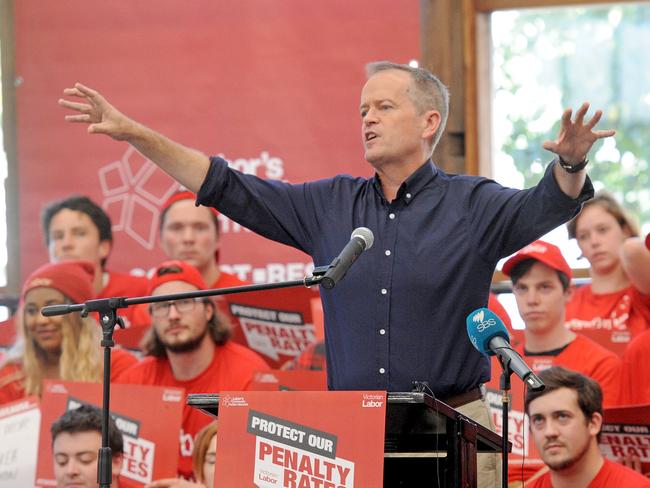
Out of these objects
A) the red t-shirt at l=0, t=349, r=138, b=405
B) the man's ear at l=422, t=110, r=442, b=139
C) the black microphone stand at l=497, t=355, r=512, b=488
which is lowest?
the black microphone stand at l=497, t=355, r=512, b=488

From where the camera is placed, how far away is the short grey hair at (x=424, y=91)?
3254mm

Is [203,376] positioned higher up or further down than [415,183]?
further down

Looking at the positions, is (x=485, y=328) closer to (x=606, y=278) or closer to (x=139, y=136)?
(x=139, y=136)

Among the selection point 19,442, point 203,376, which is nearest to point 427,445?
point 19,442

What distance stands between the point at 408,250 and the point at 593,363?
1.62 metres

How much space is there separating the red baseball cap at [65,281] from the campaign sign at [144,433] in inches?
34.4

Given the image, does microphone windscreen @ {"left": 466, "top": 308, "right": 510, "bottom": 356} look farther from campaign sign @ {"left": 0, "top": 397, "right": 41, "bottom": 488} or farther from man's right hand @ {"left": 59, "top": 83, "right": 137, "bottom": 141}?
campaign sign @ {"left": 0, "top": 397, "right": 41, "bottom": 488}

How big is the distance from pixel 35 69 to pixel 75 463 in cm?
288

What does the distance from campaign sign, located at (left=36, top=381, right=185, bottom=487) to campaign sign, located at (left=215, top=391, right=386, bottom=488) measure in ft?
5.24

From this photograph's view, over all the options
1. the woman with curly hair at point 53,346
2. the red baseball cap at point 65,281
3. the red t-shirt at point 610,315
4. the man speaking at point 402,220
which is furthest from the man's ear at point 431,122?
the red baseball cap at point 65,281

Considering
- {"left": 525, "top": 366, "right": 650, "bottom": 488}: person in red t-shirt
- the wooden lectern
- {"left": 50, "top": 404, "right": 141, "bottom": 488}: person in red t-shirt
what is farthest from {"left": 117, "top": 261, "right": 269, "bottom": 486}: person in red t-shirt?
the wooden lectern

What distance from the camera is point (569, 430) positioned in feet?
12.6

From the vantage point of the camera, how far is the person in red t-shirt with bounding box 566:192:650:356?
491cm

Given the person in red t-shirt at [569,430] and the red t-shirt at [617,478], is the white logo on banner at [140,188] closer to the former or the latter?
the person in red t-shirt at [569,430]
